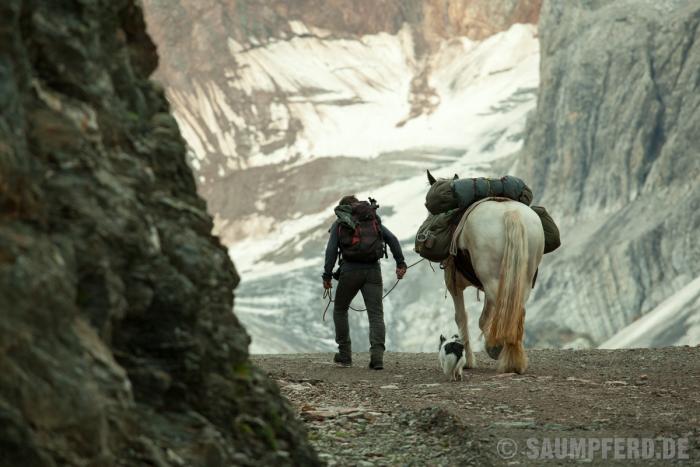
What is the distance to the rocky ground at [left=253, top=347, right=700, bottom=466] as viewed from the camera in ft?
25.0

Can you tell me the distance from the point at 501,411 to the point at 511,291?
301 centimetres

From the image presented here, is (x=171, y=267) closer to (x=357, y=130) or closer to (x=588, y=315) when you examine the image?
(x=588, y=315)

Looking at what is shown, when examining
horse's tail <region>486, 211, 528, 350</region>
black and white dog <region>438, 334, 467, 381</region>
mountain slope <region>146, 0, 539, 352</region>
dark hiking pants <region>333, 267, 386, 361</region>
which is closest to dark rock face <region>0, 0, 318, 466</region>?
black and white dog <region>438, 334, 467, 381</region>

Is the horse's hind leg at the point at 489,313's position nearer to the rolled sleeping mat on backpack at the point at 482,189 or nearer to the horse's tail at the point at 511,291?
the horse's tail at the point at 511,291

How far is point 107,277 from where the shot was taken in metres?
4.79

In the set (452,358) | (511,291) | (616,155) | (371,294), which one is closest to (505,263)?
(511,291)

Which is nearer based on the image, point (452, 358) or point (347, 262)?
point (452, 358)

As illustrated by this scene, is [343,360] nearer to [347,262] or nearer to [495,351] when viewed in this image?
[347,262]

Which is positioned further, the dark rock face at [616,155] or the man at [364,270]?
the dark rock face at [616,155]

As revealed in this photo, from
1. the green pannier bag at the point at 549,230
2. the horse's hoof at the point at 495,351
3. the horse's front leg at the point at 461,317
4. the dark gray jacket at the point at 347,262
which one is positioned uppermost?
the green pannier bag at the point at 549,230

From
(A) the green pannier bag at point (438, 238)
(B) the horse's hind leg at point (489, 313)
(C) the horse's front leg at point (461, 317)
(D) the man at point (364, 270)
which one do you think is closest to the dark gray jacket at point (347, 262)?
(D) the man at point (364, 270)

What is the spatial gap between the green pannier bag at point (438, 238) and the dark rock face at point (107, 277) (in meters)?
7.79

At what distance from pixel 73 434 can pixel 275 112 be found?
91.6 meters

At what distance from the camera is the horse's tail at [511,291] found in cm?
1242
